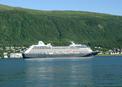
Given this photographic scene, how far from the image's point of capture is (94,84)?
76750mm

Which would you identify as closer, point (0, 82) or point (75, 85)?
point (75, 85)

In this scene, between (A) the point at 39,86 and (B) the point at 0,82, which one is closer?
(A) the point at 39,86

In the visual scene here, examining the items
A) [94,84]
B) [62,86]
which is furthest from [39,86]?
[94,84]

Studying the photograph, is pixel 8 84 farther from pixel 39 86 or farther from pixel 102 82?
pixel 102 82

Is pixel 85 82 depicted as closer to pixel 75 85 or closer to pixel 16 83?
pixel 75 85

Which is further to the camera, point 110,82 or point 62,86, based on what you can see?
point 110,82

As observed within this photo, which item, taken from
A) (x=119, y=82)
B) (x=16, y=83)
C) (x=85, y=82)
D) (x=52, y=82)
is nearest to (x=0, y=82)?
(x=16, y=83)

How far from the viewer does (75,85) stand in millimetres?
75312

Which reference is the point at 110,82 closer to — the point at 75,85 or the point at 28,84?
the point at 75,85

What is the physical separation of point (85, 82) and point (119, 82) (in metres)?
5.41

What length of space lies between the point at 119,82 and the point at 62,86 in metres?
9.71

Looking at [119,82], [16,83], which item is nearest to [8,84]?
[16,83]

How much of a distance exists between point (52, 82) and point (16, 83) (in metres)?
5.75

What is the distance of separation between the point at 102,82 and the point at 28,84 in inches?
459
